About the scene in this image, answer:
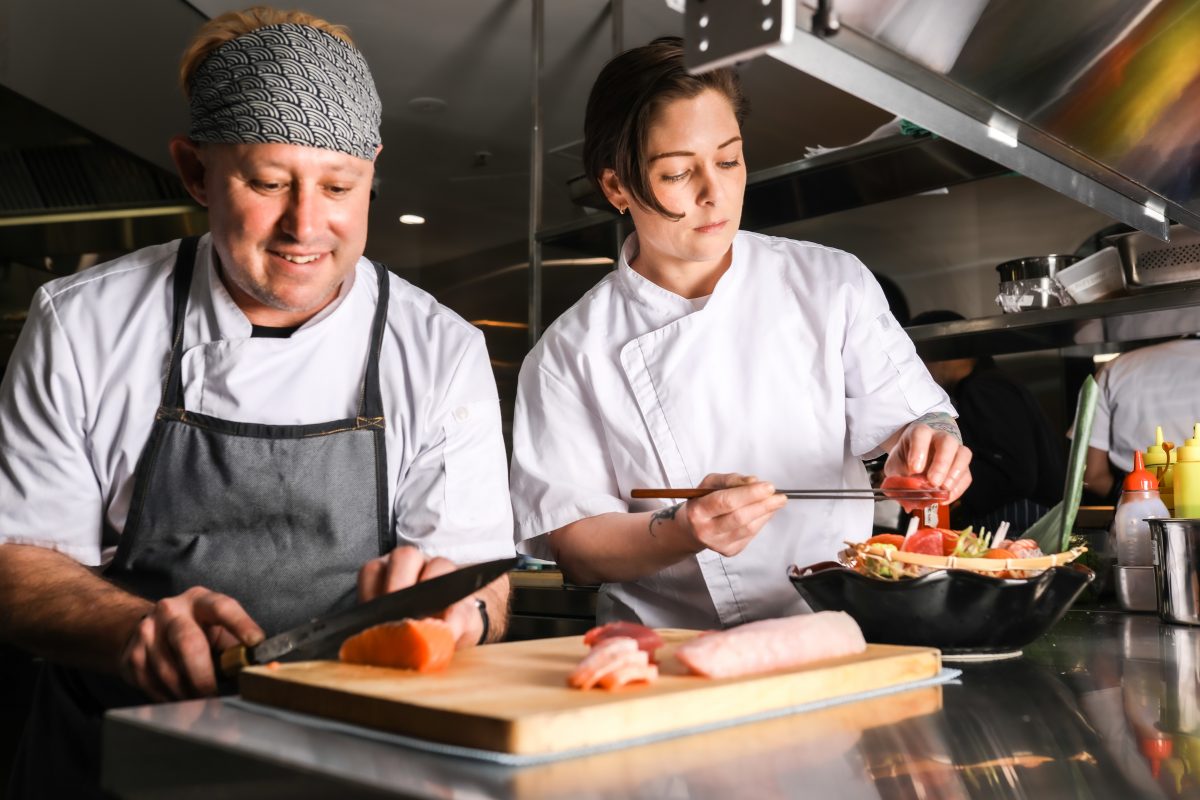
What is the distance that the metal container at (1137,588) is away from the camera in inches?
81.4

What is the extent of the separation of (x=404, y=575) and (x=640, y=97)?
106 cm

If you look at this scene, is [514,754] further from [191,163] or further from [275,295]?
[191,163]

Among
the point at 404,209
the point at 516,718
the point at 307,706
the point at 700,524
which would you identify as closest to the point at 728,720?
the point at 516,718

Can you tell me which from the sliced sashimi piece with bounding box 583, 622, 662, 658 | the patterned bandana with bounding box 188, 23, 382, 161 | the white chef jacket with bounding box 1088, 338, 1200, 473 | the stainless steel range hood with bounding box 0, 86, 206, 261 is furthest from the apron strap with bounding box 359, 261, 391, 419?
the stainless steel range hood with bounding box 0, 86, 206, 261

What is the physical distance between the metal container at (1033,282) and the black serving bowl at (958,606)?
156cm

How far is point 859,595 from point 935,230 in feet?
8.63

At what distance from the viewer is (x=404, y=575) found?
1241 millimetres

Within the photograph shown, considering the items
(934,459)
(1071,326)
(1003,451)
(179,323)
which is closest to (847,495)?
(934,459)

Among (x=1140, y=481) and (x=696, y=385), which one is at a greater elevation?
(x=696, y=385)

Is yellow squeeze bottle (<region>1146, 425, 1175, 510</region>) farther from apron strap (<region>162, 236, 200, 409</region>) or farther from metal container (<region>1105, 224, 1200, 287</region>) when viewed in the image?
apron strap (<region>162, 236, 200, 409</region>)

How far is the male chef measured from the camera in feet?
4.78

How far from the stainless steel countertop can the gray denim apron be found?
457 mm

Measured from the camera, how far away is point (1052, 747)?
927 millimetres

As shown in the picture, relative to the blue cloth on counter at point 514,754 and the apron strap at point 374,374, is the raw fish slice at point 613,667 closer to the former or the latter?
the blue cloth on counter at point 514,754
